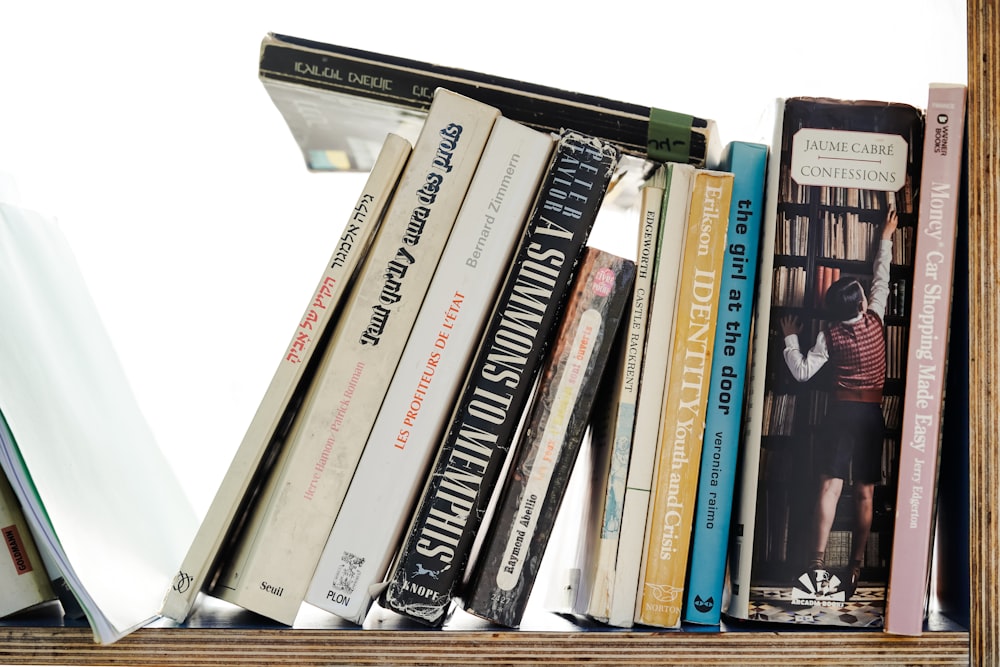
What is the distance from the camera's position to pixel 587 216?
0.52 metres

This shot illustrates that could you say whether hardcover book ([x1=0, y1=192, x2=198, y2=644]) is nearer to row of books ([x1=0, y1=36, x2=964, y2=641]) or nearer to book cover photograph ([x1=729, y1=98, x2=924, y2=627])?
row of books ([x1=0, y1=36, x2=964, y2=641])

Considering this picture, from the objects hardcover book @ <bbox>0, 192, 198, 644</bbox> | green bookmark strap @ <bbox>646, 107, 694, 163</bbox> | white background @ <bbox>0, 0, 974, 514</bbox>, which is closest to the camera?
hardcover book @ <bbox>0, 192, 198, 644</bbox>

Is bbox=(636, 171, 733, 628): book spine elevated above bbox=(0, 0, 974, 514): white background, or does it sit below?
below

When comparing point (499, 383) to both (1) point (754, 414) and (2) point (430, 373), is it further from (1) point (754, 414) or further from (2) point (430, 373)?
(1) point (754, 414)

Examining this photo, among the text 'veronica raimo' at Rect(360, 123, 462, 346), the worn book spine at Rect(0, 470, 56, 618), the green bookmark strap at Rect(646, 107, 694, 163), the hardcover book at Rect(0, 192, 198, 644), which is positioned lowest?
the worn book spine at Rect(0, 470, 56, 618)

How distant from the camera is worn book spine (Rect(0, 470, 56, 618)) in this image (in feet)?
1.68

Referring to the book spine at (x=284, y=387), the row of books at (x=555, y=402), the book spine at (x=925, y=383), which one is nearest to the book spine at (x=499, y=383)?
the row of books at (x=555, y=402)

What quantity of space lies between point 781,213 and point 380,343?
314 millimetres

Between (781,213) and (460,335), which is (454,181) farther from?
(781,213)

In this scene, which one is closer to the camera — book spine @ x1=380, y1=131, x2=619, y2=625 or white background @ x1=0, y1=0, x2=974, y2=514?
book spine @ x1=380, y1=131, x2=619, y2=625

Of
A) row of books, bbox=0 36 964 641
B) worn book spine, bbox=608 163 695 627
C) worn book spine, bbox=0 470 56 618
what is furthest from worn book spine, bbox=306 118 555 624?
worn book spine, bbox=0 470 56 618

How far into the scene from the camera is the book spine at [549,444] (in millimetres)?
504

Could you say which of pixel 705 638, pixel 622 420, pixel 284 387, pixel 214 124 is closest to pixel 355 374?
pixel 284 387

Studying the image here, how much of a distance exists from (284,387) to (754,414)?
0.35 m
